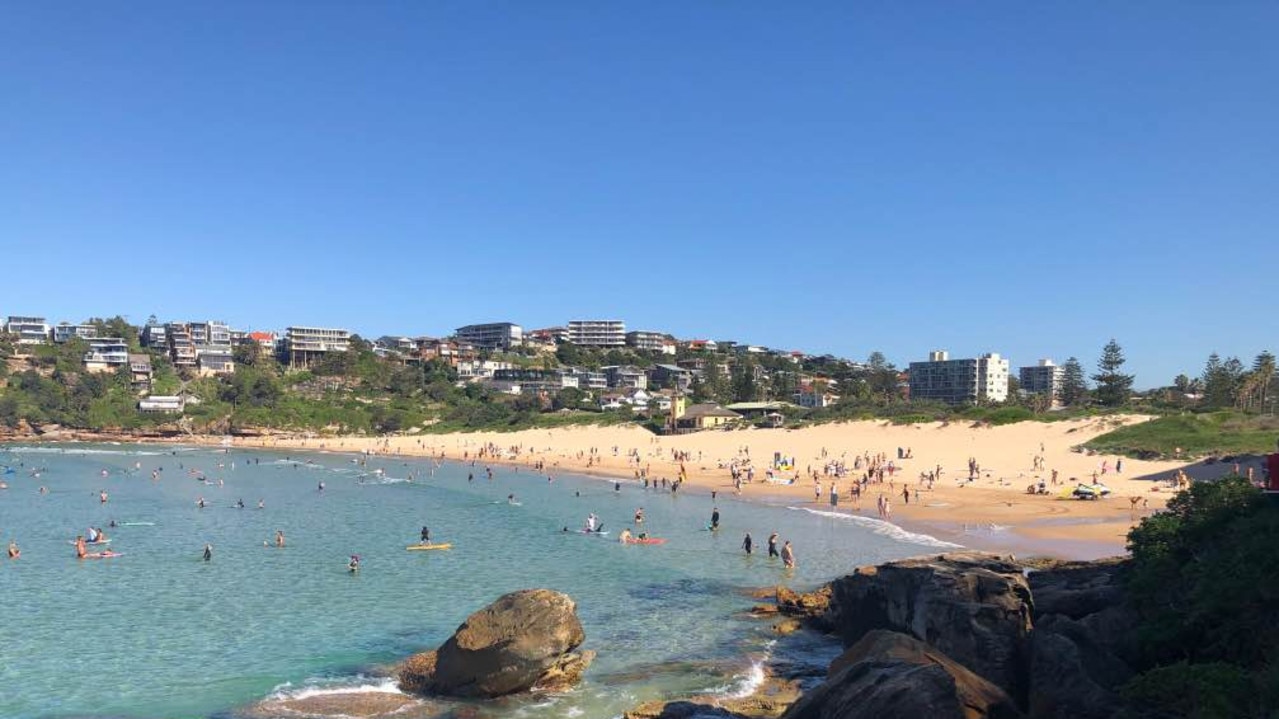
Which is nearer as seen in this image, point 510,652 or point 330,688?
point 510,652

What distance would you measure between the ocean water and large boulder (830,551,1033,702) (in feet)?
10.5

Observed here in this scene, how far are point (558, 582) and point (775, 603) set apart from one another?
7706mm

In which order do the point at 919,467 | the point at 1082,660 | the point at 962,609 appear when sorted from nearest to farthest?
the point at 1082,660, the point at 962,609, the point at 919,467

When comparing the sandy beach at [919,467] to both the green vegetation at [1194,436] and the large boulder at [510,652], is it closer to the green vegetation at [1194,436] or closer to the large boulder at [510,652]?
the green vegetation at [1194,436]

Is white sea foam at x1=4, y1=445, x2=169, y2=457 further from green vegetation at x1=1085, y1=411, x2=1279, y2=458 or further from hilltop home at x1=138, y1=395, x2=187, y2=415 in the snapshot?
green vegetation at x1=1085, y1=411, x2=1279, y2=458

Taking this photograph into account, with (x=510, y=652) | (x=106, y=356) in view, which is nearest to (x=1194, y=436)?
(x=510, y=652)

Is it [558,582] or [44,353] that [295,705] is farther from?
[44,353]

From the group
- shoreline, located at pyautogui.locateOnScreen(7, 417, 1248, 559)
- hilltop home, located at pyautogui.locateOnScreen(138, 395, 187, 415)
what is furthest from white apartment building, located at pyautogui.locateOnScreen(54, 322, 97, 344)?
shoreline, located at pyautogui.locateOnScreen(7, 417, 1248, 559)

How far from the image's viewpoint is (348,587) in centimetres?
2809

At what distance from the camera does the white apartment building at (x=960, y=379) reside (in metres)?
161

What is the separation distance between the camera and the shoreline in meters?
37.7

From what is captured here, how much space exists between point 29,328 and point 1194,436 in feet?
564

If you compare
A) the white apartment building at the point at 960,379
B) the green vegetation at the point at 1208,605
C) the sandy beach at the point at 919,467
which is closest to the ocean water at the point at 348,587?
the sandy beach at the point at 919,467

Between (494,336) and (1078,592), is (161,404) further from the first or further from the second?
(1078,592)
